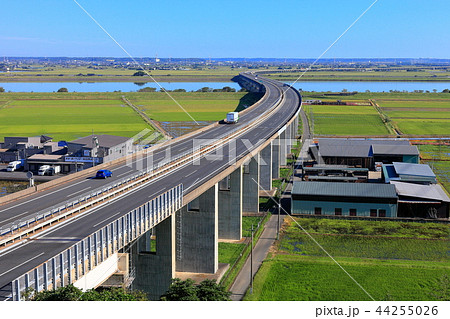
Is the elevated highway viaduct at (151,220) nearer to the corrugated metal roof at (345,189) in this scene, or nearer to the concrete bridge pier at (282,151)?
the corrugated metal roof at (345,189)

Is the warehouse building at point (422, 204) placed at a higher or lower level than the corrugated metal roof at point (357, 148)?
lower

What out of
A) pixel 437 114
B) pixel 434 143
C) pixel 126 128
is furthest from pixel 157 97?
pixel 434 143

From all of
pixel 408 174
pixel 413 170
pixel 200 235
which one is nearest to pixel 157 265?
pixel 200 235

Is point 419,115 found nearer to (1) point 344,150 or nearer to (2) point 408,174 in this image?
(1) point 344,150

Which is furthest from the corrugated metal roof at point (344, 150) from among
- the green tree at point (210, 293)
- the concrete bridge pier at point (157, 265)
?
the green tree at point (210, 293)

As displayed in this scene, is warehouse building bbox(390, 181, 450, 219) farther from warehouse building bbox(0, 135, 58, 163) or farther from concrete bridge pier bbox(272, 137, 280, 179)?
warehouse building bbox(0, 135, 58, 163)

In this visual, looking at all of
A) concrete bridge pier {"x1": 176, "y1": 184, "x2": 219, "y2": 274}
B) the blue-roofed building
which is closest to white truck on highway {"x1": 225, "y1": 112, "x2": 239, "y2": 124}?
the blue-roofed building

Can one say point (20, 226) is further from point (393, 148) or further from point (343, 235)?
point (393, 148)
